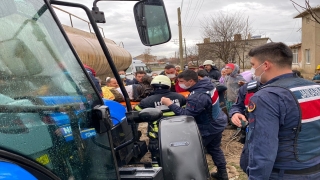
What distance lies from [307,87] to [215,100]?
2059 millimetres

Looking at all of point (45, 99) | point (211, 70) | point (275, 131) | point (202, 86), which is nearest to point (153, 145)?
point (202, 86)

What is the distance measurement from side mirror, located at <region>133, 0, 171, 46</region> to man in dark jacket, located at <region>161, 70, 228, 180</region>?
73.7 inches

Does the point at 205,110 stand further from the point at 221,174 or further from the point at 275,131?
the point at 275,131

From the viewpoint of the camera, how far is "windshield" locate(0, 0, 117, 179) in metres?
1.07

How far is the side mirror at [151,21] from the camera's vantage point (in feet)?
6.40

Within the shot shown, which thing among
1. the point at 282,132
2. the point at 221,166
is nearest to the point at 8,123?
the point at 282,132

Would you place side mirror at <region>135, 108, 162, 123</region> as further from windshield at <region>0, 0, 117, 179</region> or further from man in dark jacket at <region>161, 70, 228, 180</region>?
man in dark jacket at <region>161, 70, 228, 180</region>

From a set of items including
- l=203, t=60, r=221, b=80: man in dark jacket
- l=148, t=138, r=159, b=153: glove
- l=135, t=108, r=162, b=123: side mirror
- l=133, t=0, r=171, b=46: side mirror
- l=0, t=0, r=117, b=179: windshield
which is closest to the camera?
l=0, t=0, r=117, b=179: windshield

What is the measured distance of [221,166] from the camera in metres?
4.19

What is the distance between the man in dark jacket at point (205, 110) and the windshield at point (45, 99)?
226cm

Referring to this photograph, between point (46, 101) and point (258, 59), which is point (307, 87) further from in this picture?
point (46, 101)

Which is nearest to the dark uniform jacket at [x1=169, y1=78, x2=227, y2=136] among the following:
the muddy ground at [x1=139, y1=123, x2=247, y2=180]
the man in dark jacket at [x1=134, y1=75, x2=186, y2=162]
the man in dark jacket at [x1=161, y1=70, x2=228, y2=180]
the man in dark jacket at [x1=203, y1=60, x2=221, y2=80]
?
the man in dark jacket at [x1=161, y1=70, x2=228, y2=180]

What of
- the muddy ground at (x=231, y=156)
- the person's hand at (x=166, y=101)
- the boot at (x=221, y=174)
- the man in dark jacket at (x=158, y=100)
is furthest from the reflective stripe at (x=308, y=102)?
the muddy ground at (x=231, y=156)

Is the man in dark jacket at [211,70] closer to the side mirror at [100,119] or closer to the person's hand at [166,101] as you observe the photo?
the person's hand at [166,101]
